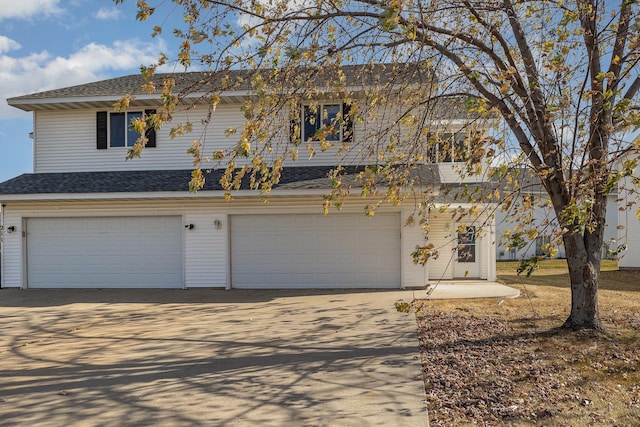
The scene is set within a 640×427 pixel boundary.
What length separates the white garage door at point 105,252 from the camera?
13977 millimetres

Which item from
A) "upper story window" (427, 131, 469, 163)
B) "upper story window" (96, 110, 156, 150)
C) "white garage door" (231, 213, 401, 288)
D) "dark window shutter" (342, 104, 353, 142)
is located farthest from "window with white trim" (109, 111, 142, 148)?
"upper story window" (427, 131, 469, 163)

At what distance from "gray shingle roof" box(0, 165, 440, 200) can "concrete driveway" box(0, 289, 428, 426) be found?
3304 mm

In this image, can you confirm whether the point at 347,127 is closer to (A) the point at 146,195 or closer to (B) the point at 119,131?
(A) the point at 146,195

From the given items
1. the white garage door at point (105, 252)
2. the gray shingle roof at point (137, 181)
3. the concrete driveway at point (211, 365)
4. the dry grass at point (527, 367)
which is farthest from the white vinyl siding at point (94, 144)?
the dry grass at point (527, 367)

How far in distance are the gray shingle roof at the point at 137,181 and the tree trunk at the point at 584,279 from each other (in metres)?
4.89

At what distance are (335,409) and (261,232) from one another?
365 inches

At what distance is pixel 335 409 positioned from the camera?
477 centimetres

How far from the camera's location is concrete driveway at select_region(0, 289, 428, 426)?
4738mm

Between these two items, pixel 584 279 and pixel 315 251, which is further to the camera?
pixel 315 251

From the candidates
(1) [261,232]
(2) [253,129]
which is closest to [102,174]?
(1) [261,232]

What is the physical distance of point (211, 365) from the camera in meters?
6.34

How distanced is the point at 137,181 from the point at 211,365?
8.72 meters

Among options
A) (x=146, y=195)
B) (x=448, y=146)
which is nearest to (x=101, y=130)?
(x=146, y=195)

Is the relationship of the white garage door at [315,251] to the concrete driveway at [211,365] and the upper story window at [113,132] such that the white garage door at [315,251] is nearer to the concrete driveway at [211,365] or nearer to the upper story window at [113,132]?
the concrete driveway at [211,365]
